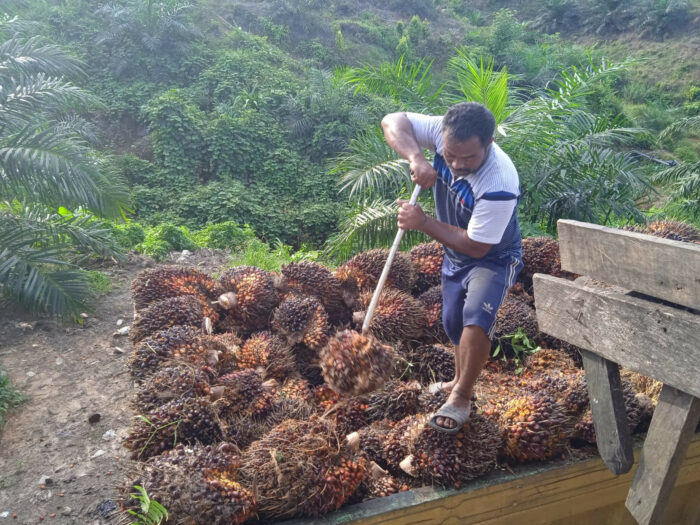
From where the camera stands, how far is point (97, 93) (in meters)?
12.7

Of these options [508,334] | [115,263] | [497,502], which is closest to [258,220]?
[115,263]

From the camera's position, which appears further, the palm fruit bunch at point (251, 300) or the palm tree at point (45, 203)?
the palm tree at point (45, 203)

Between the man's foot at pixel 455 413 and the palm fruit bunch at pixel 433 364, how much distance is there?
0.52 m

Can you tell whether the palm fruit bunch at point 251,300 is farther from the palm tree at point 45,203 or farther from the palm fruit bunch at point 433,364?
the palm tree at point 45,203

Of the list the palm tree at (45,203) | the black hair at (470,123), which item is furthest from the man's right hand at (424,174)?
the palm tree at (45,203)

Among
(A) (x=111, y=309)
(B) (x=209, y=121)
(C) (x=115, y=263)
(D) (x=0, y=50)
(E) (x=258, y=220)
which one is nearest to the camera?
(A) (x=111, y=309)

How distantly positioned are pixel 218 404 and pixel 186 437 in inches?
9.2

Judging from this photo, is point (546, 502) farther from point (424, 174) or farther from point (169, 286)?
point (169, 286)

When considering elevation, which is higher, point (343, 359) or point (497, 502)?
point (343, 359)

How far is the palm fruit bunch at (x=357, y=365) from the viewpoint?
2.30m

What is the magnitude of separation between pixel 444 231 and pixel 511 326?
984 millimetres

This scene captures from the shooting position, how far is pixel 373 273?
3338 mm

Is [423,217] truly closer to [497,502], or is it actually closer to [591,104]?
[497,502]

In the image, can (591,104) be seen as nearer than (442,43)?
Yes
